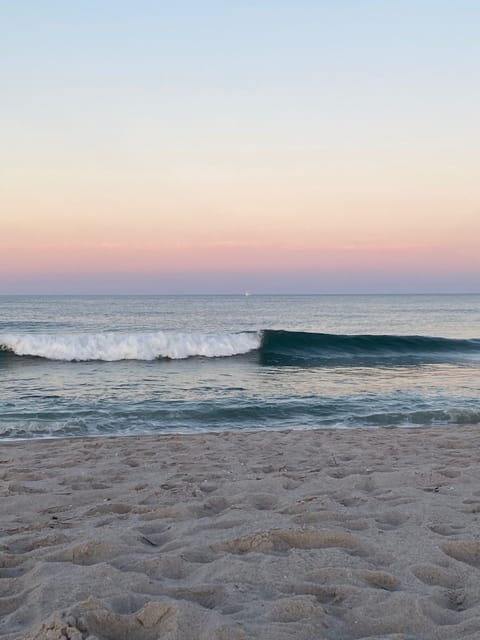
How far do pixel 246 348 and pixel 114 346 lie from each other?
5242mm

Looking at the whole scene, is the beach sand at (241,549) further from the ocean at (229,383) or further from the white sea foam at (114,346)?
the white sea foam at (114,346)

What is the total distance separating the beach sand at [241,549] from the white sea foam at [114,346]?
13.9 metres

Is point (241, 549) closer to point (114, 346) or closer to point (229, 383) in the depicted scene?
point (229, 383)

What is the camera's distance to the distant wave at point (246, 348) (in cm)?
2038

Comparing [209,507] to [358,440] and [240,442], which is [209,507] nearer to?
[240,442]

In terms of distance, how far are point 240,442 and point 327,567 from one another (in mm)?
4870

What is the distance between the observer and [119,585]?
3021mm

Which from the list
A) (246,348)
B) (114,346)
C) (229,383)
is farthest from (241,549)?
(246,348)

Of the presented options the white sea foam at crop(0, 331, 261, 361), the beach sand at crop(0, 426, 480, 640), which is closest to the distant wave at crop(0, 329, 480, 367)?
the white sea foam at crop(0, 331, 261, 361)

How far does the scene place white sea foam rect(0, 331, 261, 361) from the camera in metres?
20.2

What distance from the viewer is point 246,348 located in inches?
906

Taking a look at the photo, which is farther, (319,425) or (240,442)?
(319,425)

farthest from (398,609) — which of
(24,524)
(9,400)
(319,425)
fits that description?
(9,400)

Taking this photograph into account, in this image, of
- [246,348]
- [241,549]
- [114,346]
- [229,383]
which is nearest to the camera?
[241,549]
